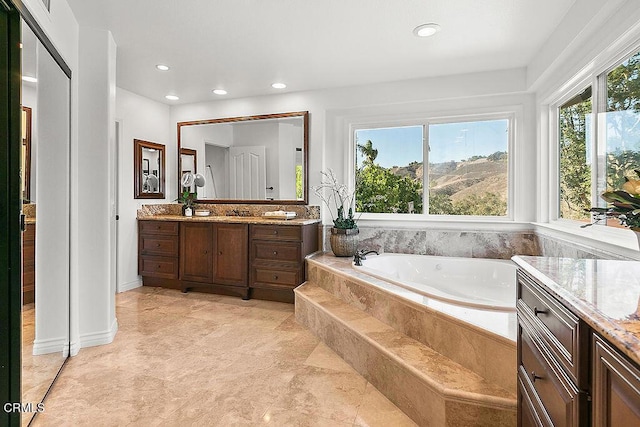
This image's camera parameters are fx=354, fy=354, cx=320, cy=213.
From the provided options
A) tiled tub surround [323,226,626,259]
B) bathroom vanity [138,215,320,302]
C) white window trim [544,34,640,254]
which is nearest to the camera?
white window trim [544,34,640,254]

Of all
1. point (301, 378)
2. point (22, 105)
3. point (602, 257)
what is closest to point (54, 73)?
point (22, 105)

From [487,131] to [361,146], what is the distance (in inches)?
52.6

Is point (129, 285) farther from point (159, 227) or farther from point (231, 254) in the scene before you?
point (231, 254)

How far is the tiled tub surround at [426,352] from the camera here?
5.22ft

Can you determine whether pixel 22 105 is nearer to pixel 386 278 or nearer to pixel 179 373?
pixel 179 373

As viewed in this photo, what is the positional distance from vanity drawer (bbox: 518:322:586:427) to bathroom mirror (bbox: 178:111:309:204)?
3081mm

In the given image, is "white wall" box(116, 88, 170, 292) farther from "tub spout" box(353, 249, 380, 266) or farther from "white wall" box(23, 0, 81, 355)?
"tub spout" box(353, 249, 380, 266)

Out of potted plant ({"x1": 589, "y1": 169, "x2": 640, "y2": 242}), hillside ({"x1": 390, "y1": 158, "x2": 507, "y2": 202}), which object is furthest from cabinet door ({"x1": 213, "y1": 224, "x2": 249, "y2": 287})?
potted plant ({"x1": 589, "y1": 169, "x2": 640, "y2": 242})

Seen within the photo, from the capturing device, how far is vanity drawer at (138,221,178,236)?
4.16 meters

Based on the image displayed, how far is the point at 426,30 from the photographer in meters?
2.59

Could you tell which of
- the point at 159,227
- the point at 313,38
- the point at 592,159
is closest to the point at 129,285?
the point at 159,227

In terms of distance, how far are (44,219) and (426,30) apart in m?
2.81

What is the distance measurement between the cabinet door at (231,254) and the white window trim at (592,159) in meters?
2.91

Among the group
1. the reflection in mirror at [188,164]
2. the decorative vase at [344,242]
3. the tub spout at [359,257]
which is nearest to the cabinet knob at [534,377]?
the tub spout at [359,257]
